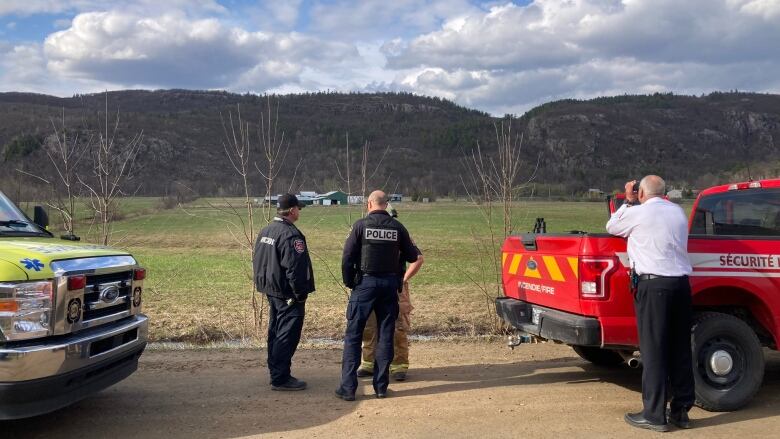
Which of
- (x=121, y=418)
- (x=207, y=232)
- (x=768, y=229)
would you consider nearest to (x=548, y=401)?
(x=768, y=229)

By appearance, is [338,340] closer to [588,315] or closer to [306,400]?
[306,400]

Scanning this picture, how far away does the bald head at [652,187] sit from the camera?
17.5 feet

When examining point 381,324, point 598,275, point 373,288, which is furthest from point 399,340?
point 598,275

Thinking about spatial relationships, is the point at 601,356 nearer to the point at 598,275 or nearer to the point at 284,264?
the point at 598,275

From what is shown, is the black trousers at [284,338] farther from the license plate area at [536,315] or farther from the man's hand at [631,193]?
the man's hand at [631,193]

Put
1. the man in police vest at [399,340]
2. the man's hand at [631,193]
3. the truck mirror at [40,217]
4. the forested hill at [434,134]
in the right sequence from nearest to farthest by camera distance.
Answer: the truck mirror at [40,217], the man's hand at [631,193], the man in police vest at [399,340], the forested hill at [434,134]

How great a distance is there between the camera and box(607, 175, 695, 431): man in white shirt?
5.08 metres

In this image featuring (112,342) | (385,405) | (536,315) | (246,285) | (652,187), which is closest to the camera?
(112,342)

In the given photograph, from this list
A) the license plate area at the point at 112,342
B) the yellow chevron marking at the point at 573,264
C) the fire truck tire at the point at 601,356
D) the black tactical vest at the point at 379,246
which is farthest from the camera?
the fire truck tire at the point at 601,356

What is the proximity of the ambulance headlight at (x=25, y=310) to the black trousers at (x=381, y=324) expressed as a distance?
8.58ft

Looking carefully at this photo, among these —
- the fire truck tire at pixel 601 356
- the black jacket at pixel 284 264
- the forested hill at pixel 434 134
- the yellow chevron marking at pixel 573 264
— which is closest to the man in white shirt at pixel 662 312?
the yellow chevron marking at pixel 573 264

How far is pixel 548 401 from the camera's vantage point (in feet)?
19.2

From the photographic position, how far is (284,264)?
607 centimetres

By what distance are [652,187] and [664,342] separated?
1.29m
